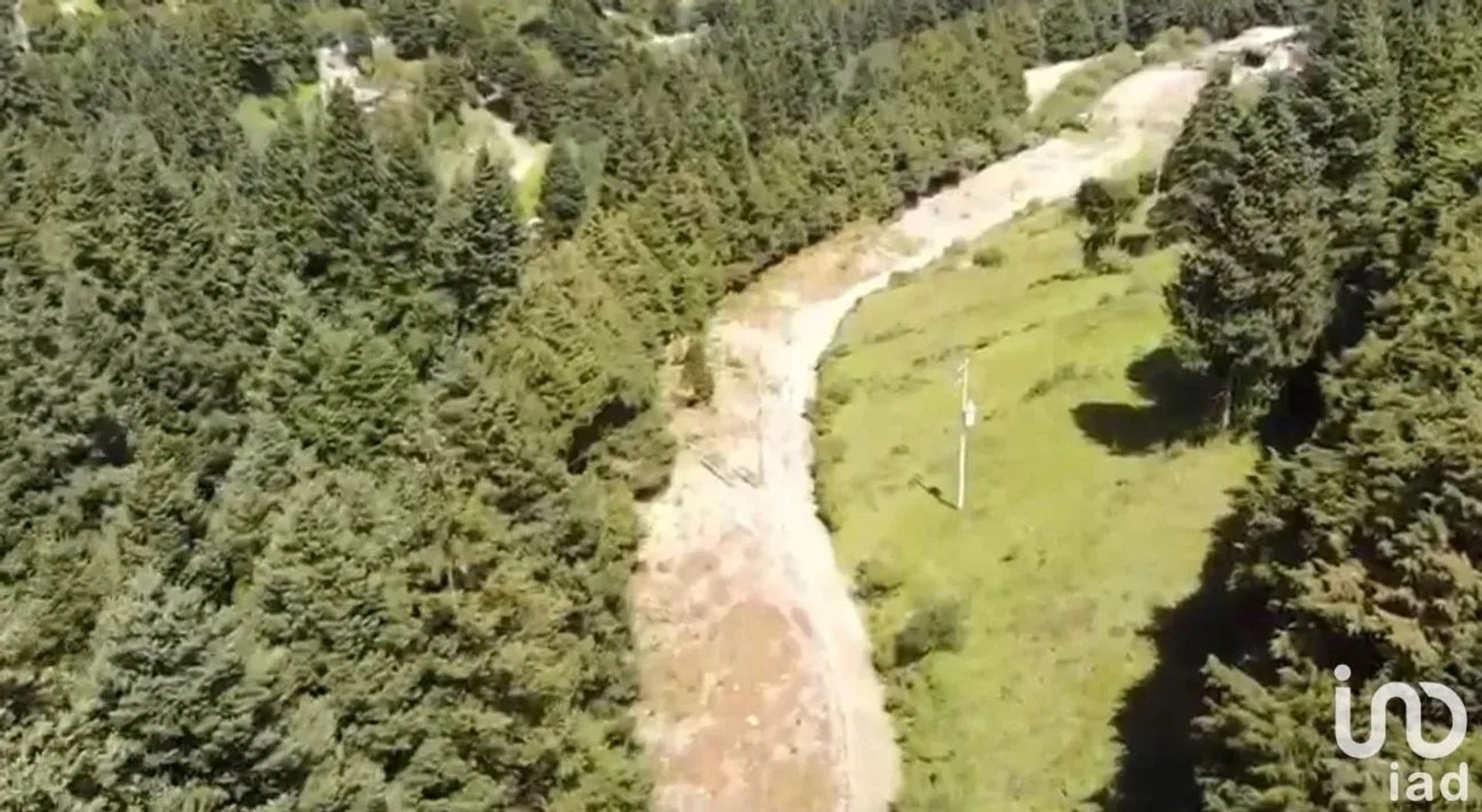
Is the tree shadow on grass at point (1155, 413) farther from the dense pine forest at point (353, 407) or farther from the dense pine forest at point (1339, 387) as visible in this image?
the dense pine forest at point (353, 407)

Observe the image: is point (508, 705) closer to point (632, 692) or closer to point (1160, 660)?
point (632, 692)

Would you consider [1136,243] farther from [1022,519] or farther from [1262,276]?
[1022,519]

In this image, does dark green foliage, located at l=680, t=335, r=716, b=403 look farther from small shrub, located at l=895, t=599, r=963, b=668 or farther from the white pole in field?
small shrub, located at l=895, t=599, r=963, b=668

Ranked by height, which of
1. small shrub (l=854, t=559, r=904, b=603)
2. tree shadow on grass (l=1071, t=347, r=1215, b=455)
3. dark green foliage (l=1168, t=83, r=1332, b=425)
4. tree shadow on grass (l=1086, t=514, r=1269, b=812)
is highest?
dark green foliage (l=1168, t=83, r=1332, b=425)

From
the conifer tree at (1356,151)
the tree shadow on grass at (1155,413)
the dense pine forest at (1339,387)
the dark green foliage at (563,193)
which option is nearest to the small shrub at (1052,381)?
the tree shadow on grass at (1155,413)

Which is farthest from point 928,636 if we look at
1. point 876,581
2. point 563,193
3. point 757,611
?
point 563,193

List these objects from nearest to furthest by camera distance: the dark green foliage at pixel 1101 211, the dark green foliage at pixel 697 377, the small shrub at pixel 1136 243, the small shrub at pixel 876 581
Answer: the small shrub at pixel 876 581, the dark green foliage at pixel 697 377, the small shrub at pixel 1136 243, the dark green foliage at pixel 1101 211

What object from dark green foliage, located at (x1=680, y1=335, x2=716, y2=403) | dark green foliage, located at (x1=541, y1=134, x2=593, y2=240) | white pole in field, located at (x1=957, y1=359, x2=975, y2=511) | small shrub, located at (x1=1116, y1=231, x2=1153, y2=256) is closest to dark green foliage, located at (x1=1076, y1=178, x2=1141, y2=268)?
small shrub, located at (x1=1116, y1=231, x2=1153, y2=256)

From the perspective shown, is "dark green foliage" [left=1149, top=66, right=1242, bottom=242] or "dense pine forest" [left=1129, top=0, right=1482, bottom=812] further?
"dark green foliage" [left=1149, top=66, right=1242, bottom=242]
